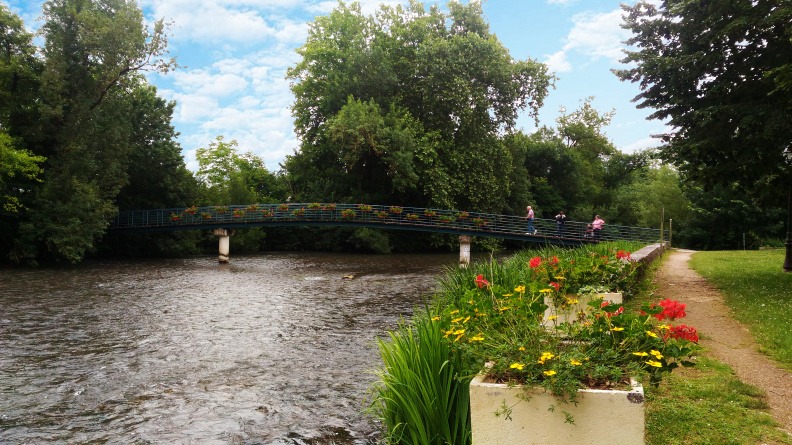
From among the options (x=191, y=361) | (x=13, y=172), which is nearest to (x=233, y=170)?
(x=13, y=172)

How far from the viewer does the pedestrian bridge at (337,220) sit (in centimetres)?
3241

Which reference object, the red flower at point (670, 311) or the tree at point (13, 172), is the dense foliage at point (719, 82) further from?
the tree at point (13, 172)

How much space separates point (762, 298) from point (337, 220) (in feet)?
80.3

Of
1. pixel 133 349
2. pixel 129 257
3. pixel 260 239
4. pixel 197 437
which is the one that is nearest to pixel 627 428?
pixel 197 437

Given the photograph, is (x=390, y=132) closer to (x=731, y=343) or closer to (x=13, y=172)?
(x=13, y=172)

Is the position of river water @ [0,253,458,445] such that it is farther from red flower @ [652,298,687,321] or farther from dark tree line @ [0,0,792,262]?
dark tree line @ [0,0,792,262]

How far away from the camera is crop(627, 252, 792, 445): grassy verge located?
4680 mm

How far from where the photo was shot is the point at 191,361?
992 cm

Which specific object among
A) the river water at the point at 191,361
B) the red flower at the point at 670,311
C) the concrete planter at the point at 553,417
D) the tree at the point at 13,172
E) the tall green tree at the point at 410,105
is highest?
the tall green tree at the point at 410,105

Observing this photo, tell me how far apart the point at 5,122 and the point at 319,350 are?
25.2 meters

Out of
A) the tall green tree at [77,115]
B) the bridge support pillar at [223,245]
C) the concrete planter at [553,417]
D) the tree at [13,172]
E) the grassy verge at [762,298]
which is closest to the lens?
the concrete planter at [553,417]

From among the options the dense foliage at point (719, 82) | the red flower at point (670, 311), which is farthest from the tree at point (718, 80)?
the red flower at point (670, 311)

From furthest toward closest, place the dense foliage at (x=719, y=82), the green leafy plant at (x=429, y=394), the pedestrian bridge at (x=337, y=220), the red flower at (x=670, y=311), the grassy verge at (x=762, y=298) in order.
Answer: the pedestrian bridge at (x=337, y=220)
the dense foliage at (x=719, y=82)
the grassy verge at (x=762, y=298)
the red flower at (x=670, y=311)
the green leafy plant at (x=429, y=394)

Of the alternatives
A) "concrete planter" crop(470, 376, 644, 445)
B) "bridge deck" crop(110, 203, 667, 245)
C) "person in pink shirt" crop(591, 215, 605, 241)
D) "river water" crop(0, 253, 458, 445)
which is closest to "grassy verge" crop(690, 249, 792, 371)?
"concrete planter" crop(470, 376, 644, 445)
